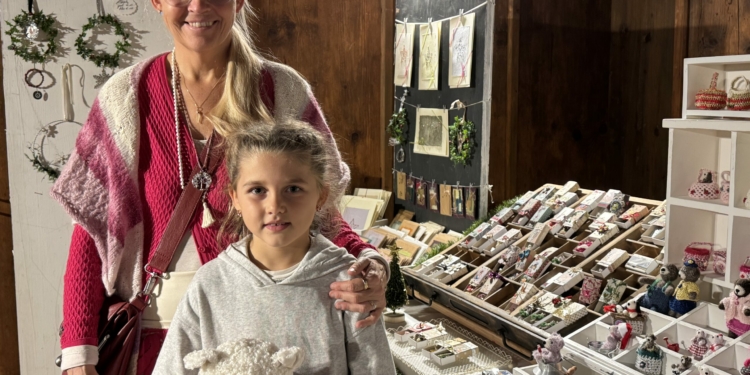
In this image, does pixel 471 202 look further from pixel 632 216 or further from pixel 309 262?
pixel 309 262

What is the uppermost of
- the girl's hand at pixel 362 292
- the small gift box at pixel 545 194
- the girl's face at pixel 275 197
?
A: the girl's face at pixel 275 197

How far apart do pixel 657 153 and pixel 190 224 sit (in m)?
2.90

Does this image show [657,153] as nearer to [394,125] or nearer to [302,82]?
[394,125]

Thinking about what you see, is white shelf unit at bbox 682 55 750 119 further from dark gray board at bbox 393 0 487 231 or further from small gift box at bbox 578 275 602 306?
dark gray board at bbox 393 0 487 231

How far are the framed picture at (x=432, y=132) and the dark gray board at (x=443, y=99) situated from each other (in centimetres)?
3

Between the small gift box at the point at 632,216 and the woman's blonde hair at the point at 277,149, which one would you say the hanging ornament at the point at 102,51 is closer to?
the woman's blonde hair at the point at 277,149

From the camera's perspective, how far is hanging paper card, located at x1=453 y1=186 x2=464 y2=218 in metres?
3.58

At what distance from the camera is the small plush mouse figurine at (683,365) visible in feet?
5.86

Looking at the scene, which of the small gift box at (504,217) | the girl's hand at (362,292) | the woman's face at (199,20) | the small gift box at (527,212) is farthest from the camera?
the small gift box at (504,217)

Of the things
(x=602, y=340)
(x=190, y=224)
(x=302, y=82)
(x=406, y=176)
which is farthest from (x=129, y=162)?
(x=406, y=176)

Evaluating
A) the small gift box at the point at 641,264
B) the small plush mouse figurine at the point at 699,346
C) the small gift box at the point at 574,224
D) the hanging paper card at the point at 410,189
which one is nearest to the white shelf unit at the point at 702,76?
the small gift box at the point at 641,264

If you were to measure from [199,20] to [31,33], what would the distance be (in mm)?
1794

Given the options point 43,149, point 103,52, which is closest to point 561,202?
point 103,52

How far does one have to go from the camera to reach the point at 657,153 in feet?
11.7
